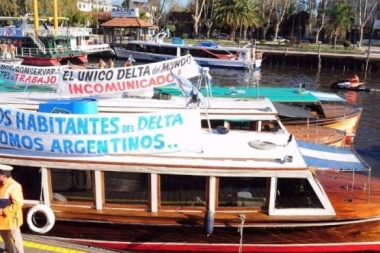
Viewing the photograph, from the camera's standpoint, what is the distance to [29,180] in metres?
8.62

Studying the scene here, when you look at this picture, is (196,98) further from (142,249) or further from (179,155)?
(142,249)

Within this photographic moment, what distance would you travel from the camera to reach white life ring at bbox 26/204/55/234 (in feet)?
26.9

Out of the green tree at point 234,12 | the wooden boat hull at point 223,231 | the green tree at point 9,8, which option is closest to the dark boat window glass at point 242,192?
the wooden boat hull at point 223,231

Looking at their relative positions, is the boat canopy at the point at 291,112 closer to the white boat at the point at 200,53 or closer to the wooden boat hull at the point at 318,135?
the wooden boat hull at the point at 318,135

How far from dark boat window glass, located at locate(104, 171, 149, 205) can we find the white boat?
39465mm

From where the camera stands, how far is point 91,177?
8352mm

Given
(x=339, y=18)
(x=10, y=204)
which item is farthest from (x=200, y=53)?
(x=10, y=204)

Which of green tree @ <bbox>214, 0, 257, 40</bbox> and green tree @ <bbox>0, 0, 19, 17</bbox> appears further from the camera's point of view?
green tree @ <bbox>0, 0, 19, 17</bbox>

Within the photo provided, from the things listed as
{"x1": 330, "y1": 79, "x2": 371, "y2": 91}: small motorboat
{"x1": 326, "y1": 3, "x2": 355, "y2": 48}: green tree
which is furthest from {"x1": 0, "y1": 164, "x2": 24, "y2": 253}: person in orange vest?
{"x1": 326, "y1": 3, "x2": 355, "y2": 48}: green tree

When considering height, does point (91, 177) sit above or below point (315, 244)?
above

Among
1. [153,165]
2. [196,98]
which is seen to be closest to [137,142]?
[153,165]

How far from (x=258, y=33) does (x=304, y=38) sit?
948cm

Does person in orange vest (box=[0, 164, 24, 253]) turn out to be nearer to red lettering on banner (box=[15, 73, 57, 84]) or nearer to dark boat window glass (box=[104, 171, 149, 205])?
dark boat window glass (box=[104, 171, 149, 205])

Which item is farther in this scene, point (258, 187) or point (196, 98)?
point (196, 98)
